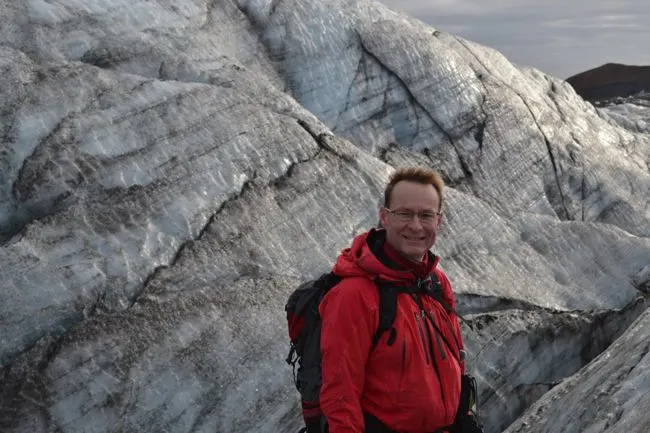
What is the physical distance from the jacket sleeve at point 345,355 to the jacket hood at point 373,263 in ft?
0.55

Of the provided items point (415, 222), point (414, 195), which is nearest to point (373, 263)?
point (415, 222)

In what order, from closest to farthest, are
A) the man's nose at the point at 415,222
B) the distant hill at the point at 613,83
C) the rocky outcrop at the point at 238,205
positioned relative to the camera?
the man's nose at the point at 415,222
the rocky outcrop at the point at 238,205
the distant hill at the point at 613,83

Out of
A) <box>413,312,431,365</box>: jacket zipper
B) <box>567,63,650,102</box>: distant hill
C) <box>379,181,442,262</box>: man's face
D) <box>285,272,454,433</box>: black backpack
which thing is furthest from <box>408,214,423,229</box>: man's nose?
<box>567,63,650,102</box>: distant hill

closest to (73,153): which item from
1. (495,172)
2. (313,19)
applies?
(313,19)

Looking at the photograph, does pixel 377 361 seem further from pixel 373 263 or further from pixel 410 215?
pixel 410 215

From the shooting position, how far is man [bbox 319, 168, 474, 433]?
201 inches

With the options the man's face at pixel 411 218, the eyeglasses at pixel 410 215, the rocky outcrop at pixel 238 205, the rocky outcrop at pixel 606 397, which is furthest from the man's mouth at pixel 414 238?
the rocky outcrop at pixel 238 205

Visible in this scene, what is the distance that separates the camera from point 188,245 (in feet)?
34.9

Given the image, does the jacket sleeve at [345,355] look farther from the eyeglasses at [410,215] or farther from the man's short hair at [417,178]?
the man's short hair at [417,178]

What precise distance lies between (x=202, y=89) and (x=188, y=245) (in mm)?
3037

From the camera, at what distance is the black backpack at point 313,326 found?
5246mm

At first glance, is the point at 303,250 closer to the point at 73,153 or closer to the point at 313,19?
the point at 73,153

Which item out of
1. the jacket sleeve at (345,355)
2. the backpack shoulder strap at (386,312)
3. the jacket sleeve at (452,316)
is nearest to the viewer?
the jacket sleeve at (345,355)

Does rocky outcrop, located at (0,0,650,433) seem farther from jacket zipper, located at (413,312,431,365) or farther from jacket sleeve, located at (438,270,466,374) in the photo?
jacket zipper, located at (413,312,431,365)
